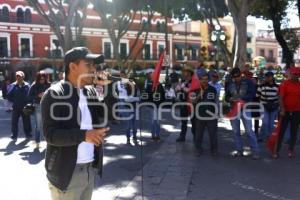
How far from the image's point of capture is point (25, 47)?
168 feet

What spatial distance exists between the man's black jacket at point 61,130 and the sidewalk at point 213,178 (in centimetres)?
308

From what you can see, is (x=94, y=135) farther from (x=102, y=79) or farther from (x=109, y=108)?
(x=109, y=108)

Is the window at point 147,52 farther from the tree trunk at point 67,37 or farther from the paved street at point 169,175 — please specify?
the paved street at point 169,175

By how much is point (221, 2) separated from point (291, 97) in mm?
14516

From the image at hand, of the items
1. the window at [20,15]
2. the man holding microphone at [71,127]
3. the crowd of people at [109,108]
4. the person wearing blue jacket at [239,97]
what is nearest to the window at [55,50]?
the window at [20,15]

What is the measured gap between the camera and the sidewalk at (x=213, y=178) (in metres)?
6.52

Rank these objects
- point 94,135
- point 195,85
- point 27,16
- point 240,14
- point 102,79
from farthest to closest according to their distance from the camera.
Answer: point 27,16 → point 240,14 → point 195,85 → point 102,79 → point 94,135

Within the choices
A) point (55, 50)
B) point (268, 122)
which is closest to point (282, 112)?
point (268, 122)

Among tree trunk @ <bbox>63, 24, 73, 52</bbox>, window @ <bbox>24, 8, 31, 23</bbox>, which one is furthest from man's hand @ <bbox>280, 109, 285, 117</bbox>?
window @ <bbox>24, 8, 31, 23</bbox>

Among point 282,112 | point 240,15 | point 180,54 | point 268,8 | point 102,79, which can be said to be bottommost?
point 282,112

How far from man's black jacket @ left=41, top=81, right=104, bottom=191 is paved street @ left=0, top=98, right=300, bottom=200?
235 centimetres

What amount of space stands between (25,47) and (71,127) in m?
49.8

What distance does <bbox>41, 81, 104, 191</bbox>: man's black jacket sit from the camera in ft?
10.9

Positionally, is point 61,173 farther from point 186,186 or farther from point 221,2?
point 221,2
